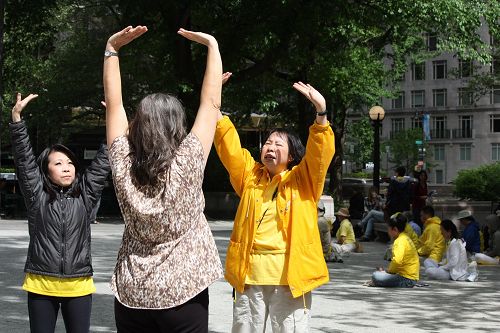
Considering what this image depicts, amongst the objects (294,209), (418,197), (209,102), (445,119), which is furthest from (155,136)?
(445,119)

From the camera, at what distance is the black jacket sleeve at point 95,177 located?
18.5 feet

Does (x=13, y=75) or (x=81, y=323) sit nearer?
(x=81, y=323)

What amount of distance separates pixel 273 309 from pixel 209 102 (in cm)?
196

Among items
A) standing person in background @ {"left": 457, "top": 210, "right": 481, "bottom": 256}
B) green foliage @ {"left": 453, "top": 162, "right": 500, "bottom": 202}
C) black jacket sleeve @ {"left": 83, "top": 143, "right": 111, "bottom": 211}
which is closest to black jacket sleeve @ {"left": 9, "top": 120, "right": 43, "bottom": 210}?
black jacket sleeve @ {"left": 83, "top": 143, "right": 111, "bottom": 211}

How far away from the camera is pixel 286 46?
2794 centimetres

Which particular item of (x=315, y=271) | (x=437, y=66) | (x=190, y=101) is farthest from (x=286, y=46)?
(x=437, y=66)

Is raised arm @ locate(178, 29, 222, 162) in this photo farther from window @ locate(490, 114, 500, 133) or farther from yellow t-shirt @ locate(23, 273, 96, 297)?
window @ locate(490, 114, 500, 133)

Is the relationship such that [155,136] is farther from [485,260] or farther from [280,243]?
[485,260]

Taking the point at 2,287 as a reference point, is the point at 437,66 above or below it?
above

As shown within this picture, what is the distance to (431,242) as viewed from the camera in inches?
605

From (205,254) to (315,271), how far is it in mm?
1806

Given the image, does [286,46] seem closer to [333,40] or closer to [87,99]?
[333,40]

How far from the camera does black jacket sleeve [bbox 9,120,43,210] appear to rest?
545 cm

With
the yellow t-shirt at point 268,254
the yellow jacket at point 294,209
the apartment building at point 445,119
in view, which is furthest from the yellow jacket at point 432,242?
the apartment building at point 445,119
